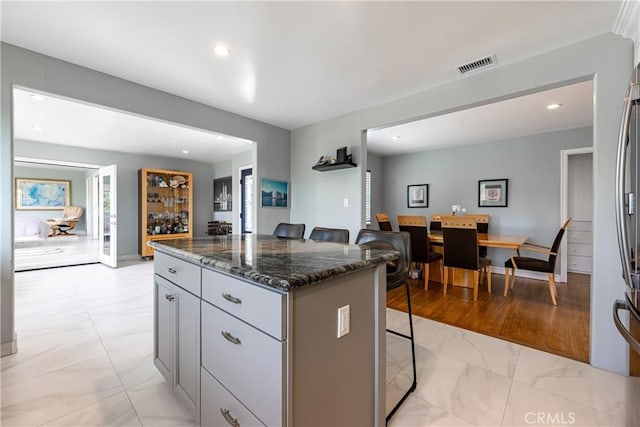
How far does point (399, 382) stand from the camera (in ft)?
5.97

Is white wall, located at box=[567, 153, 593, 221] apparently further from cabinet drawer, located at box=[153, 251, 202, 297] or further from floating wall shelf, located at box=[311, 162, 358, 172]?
cabinet drawer, located at box=[153, 251, 202, 297]

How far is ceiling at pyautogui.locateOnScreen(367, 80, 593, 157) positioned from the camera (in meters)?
3.22

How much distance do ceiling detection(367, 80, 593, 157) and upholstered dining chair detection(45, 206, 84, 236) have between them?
397 inches

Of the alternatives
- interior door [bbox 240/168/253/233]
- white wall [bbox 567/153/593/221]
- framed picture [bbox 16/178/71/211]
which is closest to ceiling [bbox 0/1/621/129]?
interior door [bbox 240/168/253/233]

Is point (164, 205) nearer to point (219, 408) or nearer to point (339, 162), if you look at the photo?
point (339, 162)

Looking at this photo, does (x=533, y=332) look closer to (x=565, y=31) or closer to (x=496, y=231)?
(x=565, y=31)

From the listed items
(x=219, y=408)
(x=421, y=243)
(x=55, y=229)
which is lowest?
(x=219, y=408)

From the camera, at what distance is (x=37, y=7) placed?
5.78 feet

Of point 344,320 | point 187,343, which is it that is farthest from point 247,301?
point 187,343

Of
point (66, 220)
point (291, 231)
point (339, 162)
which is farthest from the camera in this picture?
point (66, 220)

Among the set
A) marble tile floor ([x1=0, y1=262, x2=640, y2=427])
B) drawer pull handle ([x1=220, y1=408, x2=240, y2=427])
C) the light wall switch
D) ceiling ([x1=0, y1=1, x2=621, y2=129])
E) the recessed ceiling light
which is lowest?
marble tile floor ([x1=0, y1=262, x2=640, y2=427])

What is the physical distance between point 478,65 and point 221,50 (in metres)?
2.21

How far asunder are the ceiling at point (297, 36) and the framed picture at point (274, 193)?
1536mm

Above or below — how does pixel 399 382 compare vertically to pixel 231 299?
below
